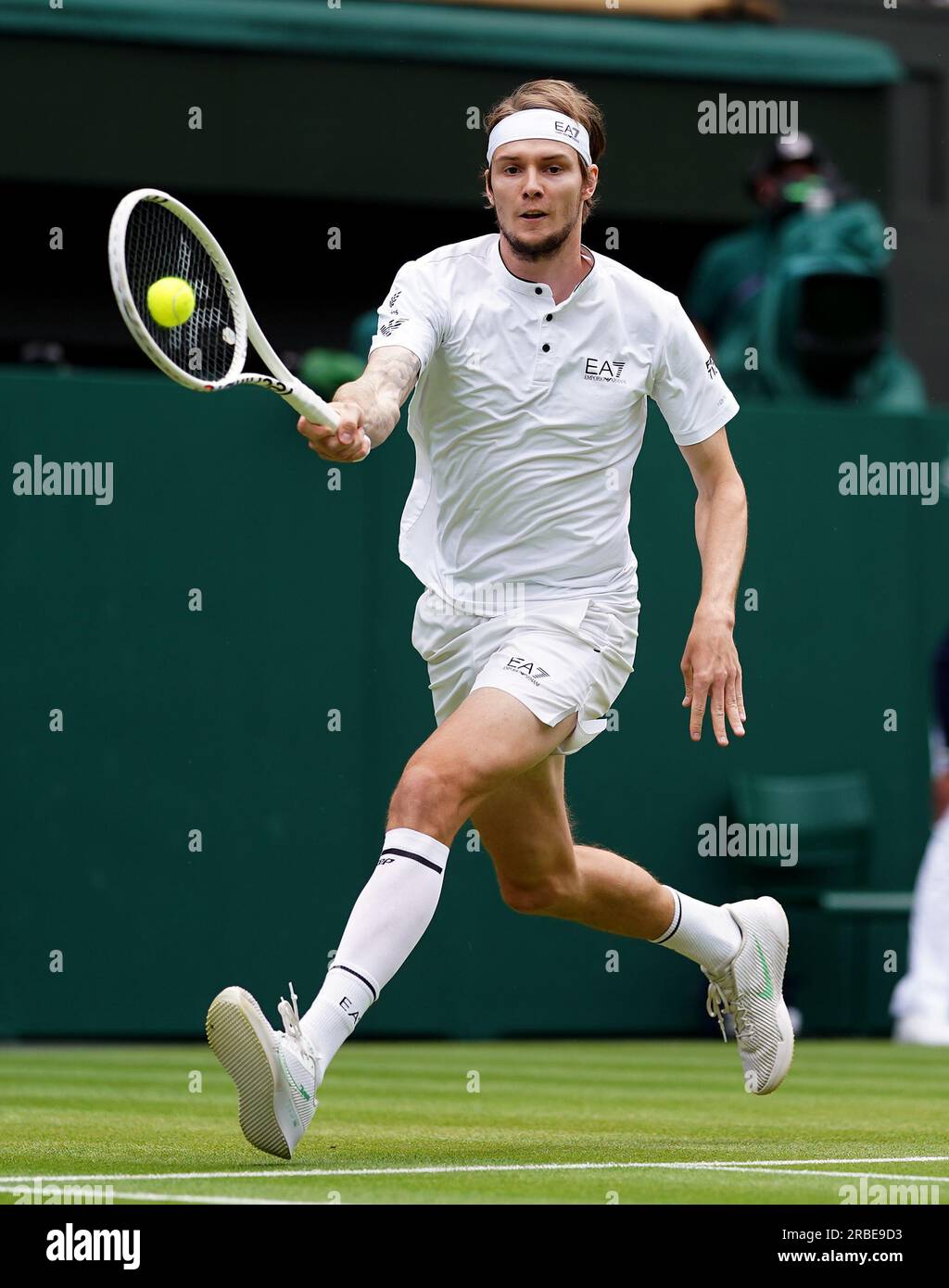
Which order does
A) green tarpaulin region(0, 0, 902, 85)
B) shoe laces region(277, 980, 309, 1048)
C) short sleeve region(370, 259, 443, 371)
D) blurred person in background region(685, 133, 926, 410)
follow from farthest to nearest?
green tarpaulin region(0, 0, 902, 85)
blurred person in background region(685, 133, 926, 410)
short sleeve region(370, 259, 443, 371)
shoe laces region(277, 980, 309, 1048)

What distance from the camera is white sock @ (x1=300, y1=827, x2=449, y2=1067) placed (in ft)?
16.5

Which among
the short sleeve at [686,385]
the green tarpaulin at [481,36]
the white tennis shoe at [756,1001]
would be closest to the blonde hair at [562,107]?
the short sleeve at [686,385]

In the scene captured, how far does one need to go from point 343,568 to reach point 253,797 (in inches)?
44.3

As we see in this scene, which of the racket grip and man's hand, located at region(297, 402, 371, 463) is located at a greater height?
the racket grip

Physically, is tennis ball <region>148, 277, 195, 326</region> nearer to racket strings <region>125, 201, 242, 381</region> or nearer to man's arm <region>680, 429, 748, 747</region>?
racket strings <region>125, 201, 242, 381</region>

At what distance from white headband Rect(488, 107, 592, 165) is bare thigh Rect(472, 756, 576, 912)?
4.59 feet

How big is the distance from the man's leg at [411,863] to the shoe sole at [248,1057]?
0.17m

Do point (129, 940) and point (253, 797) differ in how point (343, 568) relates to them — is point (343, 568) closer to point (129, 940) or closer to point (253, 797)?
point (253, 797)

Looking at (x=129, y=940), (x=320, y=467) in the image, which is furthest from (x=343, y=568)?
(x=129, y=940)

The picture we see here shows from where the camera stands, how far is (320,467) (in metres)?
11.3

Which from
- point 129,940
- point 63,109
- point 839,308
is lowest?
point 129,940

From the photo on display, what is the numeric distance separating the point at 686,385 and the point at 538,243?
533mm

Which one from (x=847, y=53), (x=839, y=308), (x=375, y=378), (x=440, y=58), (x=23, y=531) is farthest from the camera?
(x=847, y=53)

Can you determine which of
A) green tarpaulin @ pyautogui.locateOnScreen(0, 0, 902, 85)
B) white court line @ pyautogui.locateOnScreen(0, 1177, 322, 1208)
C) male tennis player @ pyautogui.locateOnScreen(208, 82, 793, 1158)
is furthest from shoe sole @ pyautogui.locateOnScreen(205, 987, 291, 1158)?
green tarpaulin @ pyautogui.locateOnScreen(0, 0, 902, 85)
